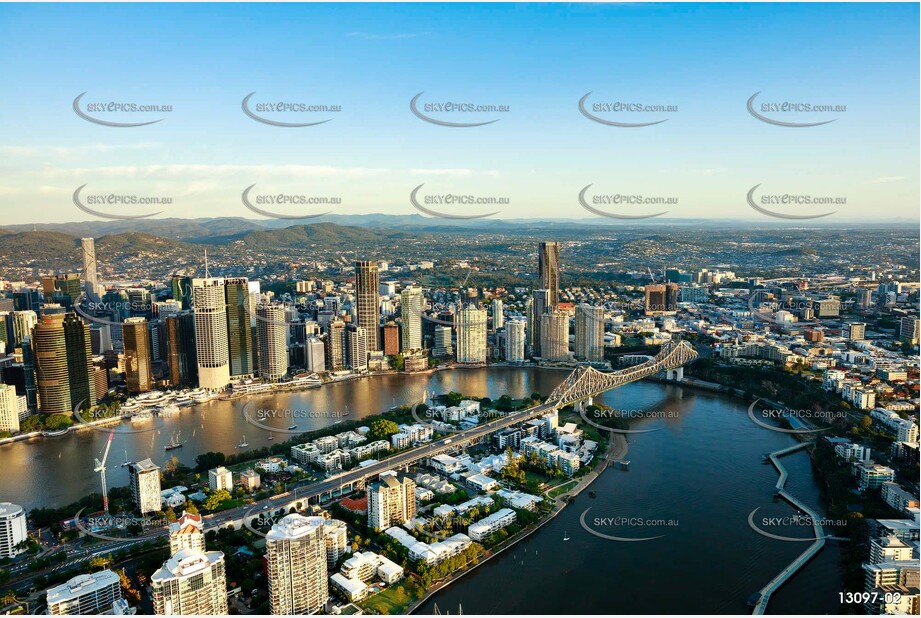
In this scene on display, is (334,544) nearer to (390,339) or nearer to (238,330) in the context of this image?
(238,330)

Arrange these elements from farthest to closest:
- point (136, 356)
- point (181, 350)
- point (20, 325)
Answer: point (20, 325)
point (181, 350)
point (136, 356)

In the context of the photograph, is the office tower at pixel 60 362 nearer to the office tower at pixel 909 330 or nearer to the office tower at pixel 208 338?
the office tower at pixel 208 338

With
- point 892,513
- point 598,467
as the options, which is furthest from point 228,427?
point 892,513

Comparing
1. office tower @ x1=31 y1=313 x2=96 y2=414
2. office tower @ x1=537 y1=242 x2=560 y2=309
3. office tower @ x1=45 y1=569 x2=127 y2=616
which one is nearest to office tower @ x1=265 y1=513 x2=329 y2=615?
office tower @ x1=45 y1=569 x2=127 y2=616

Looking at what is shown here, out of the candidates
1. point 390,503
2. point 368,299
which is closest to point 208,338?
point 368,299

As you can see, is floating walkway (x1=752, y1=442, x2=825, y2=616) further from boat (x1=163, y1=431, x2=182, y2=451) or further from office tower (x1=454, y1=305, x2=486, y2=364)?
office tower (x1=454, y1=305, x2=486, y2=364)

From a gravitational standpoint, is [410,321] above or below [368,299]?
below

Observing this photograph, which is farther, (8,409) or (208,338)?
(208,338)

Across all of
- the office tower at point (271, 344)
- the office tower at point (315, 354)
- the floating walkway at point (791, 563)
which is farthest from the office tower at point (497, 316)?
the floating walkway at point (791, 563)
